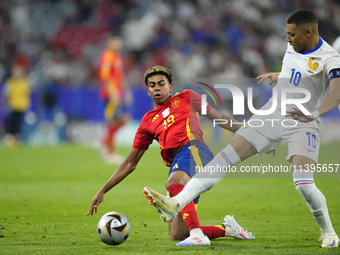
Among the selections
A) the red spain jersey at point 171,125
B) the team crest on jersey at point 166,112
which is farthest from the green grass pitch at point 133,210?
the team crest on jersey at point 166,112

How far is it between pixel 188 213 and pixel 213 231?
0.40 meters

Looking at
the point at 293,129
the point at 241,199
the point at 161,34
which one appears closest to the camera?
the point at 293,129

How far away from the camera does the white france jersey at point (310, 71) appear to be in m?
4.25

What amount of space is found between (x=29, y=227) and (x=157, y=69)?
2.31 metres

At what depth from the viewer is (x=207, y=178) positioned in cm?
424

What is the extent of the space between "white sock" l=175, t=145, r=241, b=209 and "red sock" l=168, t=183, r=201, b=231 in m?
0.34

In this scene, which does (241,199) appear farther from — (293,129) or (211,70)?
(211,70)

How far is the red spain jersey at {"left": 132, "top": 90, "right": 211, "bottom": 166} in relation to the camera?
5000mm

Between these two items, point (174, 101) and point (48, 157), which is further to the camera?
point (48, 157)

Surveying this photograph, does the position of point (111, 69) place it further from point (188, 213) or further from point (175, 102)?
point (188, 213)

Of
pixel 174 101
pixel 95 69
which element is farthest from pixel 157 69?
pixel 95 69

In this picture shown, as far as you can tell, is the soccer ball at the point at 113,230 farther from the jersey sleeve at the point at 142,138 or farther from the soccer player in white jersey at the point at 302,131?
→ the jersey sleeve at the point at 142,138

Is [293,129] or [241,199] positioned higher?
[293,129]

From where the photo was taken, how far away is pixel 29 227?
558 centimetres
